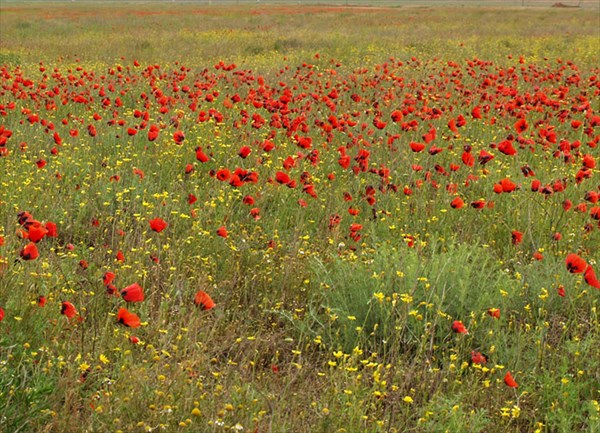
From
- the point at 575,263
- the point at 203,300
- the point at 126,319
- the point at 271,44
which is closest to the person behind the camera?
the point at 126,319

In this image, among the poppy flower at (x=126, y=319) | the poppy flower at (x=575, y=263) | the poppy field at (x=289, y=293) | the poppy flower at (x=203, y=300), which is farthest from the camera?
the poppy flower at (x=575, y=263)

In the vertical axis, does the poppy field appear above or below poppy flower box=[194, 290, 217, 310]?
below

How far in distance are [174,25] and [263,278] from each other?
963 inches

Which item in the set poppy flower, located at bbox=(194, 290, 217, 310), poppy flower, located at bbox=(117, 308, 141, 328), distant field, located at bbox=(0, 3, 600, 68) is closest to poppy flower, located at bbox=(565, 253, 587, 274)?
poppy flower, located at bbox=(194, 290, 217, 310)

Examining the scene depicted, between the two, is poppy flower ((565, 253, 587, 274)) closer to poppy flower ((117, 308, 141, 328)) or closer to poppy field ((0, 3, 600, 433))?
poppy field ((0, 3, 600, 433))

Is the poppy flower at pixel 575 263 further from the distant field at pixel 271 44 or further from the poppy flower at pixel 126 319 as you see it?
the distant field at pixel 271 44

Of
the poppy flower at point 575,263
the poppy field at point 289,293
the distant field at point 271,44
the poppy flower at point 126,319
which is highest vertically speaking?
the distant field at point 271,44

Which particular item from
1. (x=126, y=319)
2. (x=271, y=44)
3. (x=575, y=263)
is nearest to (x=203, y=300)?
(x=126, y=319)

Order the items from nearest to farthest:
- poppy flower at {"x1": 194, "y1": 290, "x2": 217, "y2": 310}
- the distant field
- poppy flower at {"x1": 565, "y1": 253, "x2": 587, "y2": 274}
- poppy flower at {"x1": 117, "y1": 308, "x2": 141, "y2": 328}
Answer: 1. poppy flower at {"x1": 117, "y1": 308, "x2": 141, "y2": 328}
2. poppy flower at {"x1": 194, "y1": 290, "x2": 217, "y2": 310}
3. poppy flower at {"x1": 565, "y1": 253, "x2": 587, "y2": 274}
4. the distant field

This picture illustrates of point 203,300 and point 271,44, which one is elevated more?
point 271,44

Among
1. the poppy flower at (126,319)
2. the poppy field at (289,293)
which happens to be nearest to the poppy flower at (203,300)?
the poppy field at (289,293)

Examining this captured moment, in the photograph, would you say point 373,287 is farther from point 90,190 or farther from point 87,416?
point 90,190

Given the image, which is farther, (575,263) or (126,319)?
(575,263)

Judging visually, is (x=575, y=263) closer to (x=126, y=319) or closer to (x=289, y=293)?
(x=289, y=293)
